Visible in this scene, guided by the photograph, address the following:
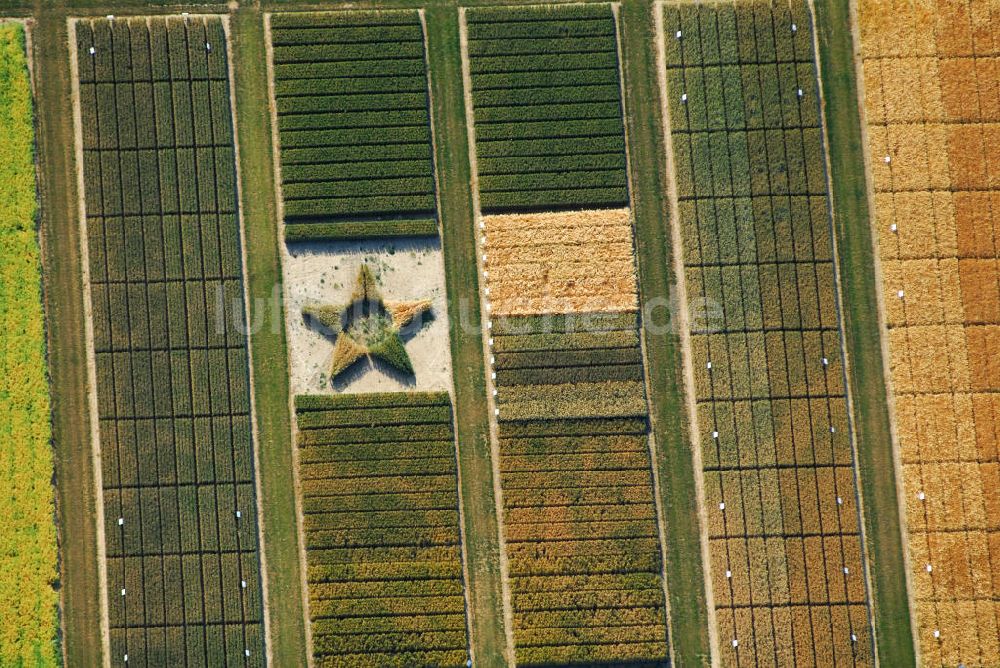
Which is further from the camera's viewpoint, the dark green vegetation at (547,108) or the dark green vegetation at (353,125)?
the dark green vegetation at (547,108)

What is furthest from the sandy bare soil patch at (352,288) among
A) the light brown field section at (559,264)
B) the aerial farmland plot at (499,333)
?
the light brown field section at (559,264)

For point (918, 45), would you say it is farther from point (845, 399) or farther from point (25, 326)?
→ point (25, 326)

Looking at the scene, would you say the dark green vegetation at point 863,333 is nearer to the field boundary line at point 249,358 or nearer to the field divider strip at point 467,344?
the field divider strip at point 467,344

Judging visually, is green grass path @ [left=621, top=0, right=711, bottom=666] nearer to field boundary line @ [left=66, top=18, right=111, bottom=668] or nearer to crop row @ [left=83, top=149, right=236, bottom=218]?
crop row @ [left=83, top=149, right=236, bottom=218]

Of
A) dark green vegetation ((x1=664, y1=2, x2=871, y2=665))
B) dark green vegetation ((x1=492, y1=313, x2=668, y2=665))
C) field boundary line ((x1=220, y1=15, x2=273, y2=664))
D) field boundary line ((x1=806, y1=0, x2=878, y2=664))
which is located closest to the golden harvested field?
field boundary line ((x1=806, y1=0, x2=878, y2=664))

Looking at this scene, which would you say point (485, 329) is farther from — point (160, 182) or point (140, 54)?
point (140, 54)

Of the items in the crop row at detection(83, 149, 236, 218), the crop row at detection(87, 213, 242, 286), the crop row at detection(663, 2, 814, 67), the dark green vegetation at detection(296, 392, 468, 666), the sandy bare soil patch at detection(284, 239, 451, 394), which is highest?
the crop row at detection(663, 2, 814, 67)
